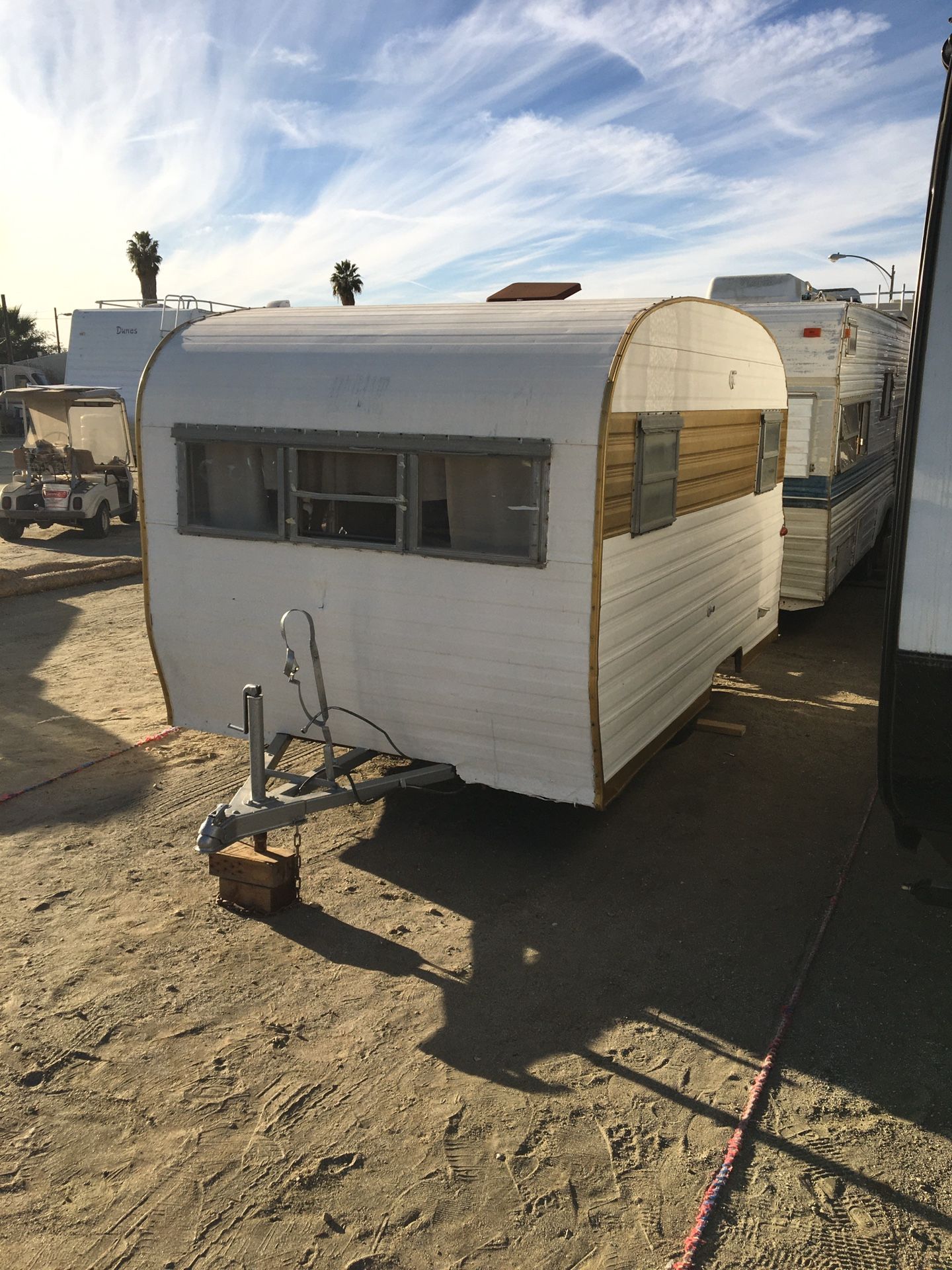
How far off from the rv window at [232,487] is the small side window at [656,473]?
77.1 inches

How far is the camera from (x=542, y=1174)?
3.49 metres

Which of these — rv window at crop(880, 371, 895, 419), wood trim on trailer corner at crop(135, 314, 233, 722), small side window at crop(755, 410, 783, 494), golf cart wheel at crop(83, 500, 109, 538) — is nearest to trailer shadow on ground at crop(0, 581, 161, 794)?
wood trim on trailer corner at crop(135, 314, 233, 722)

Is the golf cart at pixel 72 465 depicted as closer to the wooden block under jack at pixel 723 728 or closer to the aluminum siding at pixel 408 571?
the aluminum siding at pixel 408 571

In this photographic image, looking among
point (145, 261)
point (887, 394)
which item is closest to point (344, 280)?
point (145, 261)

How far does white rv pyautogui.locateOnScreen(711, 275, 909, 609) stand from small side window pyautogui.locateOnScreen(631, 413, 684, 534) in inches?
169

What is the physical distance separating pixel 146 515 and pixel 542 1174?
4.23 metres

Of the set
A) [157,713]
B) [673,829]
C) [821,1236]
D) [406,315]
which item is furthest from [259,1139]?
[157,713]

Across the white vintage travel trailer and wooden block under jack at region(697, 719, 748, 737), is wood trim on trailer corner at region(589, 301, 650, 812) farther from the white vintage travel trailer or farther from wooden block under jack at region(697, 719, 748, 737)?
wooden block under jack at region(697, 719, 748, 737)

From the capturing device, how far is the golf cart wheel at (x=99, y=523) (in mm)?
17078

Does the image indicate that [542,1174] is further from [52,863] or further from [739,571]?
[739,571]

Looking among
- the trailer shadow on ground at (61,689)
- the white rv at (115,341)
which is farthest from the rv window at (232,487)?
→ the white rv at (115,341)

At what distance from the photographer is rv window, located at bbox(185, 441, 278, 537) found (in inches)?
227

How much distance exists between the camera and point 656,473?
559 cm

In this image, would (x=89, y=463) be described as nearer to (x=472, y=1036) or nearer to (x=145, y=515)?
(x=145, y=515)
